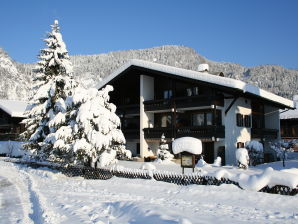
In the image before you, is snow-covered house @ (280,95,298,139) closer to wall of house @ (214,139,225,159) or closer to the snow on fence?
wall of house @ (214,139,225,159)

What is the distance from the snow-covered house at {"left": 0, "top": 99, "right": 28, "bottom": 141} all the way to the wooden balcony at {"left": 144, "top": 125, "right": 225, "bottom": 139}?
23256 mm

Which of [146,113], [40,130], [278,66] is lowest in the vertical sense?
[40,130]

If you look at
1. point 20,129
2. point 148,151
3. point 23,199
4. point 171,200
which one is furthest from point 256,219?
point 20,129

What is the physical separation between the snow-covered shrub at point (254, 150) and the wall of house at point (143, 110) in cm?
1066

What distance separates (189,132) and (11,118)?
3350 centimetres

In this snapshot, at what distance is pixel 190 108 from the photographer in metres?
28.9

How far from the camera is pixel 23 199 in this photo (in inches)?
516

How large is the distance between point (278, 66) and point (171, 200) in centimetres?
17388

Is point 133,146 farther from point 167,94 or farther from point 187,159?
point 187,159

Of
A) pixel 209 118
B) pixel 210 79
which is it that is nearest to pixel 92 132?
pixel 210 79

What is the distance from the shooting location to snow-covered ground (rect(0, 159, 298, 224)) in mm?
9486

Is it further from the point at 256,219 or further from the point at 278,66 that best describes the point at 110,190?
the point at 278,66

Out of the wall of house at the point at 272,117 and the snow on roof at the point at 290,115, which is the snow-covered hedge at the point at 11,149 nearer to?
the wall of house at the point at 272,117

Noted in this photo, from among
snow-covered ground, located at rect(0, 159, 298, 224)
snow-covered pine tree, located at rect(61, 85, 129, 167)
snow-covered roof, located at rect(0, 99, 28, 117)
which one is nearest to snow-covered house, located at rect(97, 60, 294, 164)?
snow-covered pine tree, located at rect(61, 85, 129, 167)
